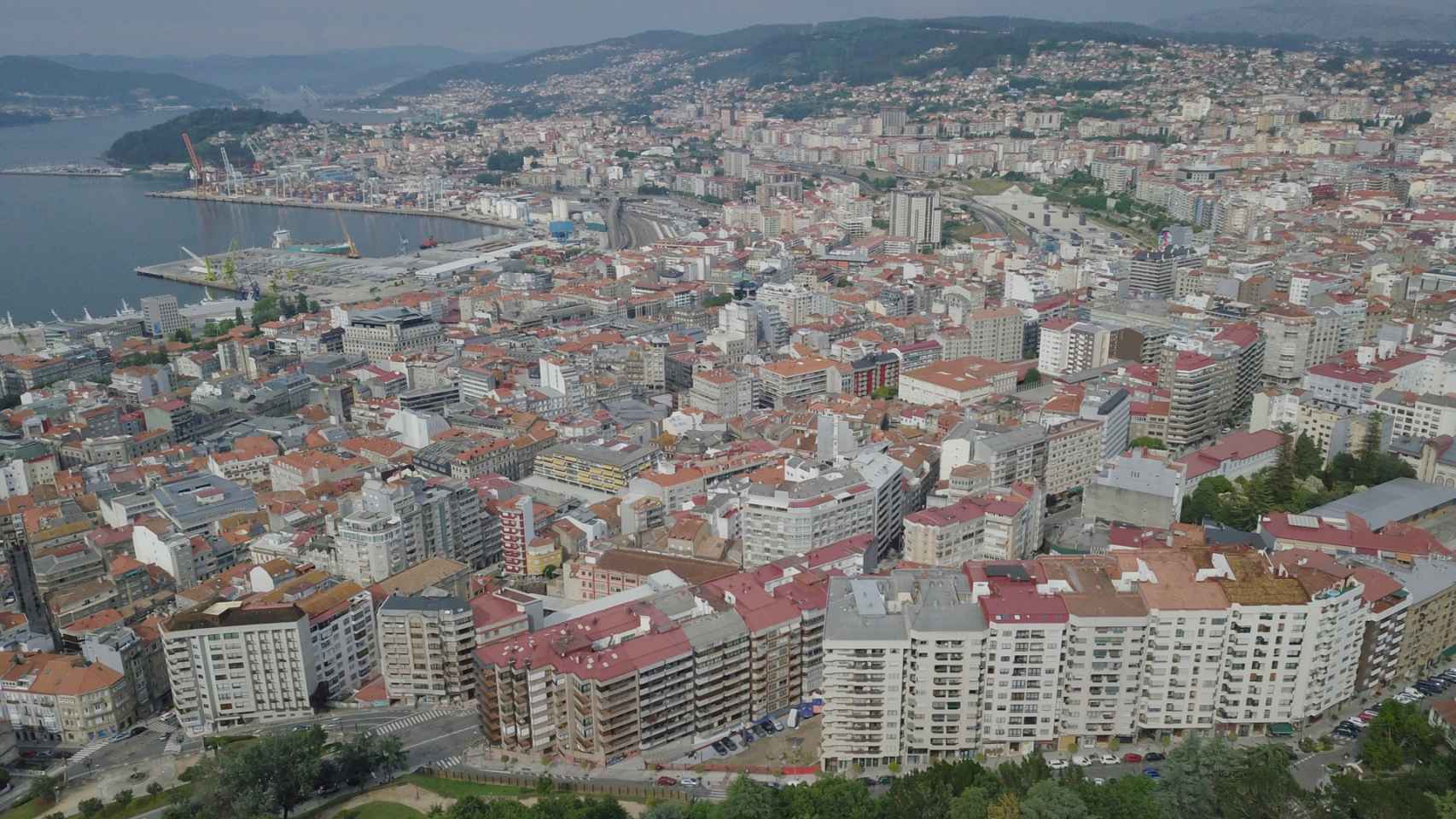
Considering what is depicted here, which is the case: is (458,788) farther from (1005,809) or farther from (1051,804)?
(1051,804)

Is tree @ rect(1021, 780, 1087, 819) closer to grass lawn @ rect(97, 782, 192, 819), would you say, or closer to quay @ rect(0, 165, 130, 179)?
grass lawn @ rect(97, 782, 192, 819)

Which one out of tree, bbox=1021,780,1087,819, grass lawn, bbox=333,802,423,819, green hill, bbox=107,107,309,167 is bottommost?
grass lawn, bbox=333,802,423,819

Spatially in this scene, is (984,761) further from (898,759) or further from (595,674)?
(595,674)

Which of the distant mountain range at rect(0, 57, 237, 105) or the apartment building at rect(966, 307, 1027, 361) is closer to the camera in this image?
the apartment building at rect(966, 307, 1027, 361)

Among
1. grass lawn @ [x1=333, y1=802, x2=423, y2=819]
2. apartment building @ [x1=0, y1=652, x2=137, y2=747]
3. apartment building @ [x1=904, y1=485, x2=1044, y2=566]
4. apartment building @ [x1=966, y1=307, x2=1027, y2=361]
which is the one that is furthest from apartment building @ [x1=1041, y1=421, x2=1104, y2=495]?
apartment building @ [x1=0, y1=652, x2=137, y2=747]

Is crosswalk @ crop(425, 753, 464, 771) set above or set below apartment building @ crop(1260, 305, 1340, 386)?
below

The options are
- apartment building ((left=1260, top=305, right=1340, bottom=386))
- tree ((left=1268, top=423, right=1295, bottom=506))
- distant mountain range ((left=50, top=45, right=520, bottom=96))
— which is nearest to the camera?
tree ((left=1268, top=423, right=1295, bottom=506))

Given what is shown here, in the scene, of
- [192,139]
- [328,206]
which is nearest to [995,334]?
[328,206]
